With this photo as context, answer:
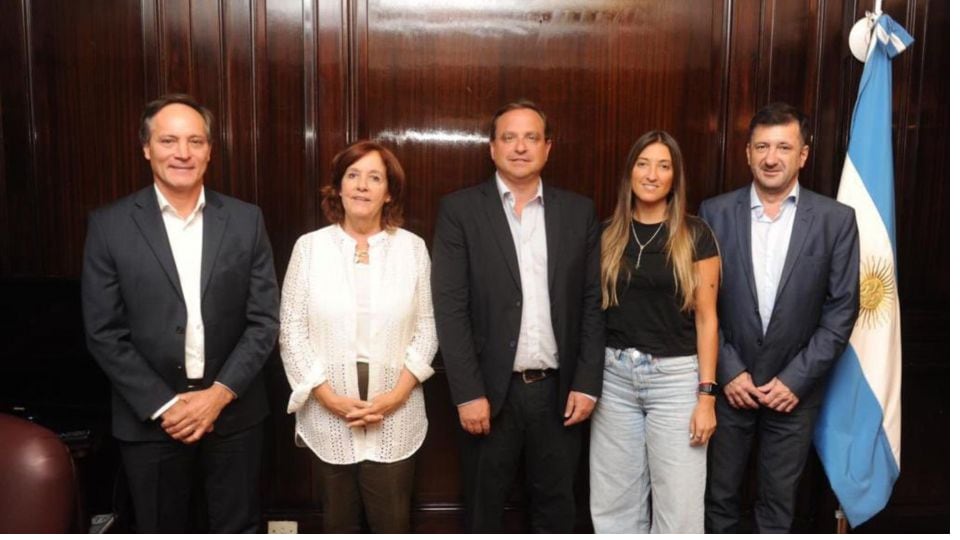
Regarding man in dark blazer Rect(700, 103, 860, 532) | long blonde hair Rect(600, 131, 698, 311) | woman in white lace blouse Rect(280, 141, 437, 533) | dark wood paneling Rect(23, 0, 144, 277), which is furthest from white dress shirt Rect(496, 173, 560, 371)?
dark wood paneling Rect(23, 0, 144, 277)

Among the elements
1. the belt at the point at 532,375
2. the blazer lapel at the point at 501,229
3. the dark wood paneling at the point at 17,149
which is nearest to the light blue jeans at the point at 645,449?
the belt at the point at 532,375

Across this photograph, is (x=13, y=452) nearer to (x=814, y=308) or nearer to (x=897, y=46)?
(x=814, y=308)

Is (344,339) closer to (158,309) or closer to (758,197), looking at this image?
(158,309)

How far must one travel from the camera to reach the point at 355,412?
216 cm

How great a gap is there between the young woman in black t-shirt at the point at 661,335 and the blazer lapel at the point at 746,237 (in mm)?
110

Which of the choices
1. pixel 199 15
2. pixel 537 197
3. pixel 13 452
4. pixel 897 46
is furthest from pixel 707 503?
pixel 199 15

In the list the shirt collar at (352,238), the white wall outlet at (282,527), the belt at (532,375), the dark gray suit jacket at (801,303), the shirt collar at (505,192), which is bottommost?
the white wall outlet at (282,527)

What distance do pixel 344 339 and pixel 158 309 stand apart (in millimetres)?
544

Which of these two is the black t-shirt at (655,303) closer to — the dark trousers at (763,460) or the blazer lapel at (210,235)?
the dark trousers at (763,460)

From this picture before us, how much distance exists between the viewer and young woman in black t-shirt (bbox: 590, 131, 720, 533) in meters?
2.27

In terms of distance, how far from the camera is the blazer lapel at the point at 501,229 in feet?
7.54

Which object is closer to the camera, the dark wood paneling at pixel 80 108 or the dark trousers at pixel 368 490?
the dark trousers at pixel 368 490

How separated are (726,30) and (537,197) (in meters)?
1.16

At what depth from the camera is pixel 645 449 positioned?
2.37m
